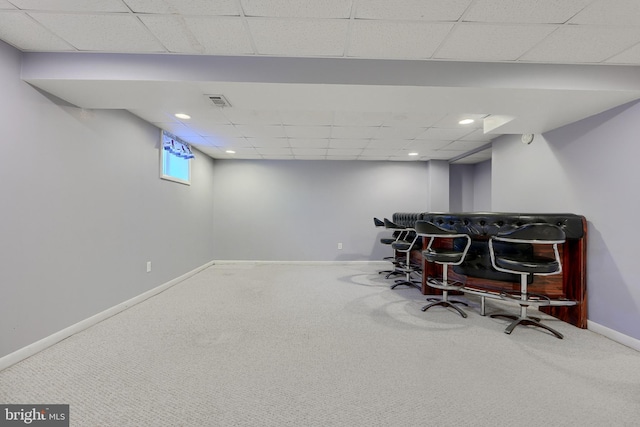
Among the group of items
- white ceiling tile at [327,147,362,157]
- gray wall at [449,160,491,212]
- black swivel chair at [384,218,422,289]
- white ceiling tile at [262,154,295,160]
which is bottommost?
black swivel chair at [384,218,422,289]

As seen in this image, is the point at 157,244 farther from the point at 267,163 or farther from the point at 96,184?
the point at 267,163

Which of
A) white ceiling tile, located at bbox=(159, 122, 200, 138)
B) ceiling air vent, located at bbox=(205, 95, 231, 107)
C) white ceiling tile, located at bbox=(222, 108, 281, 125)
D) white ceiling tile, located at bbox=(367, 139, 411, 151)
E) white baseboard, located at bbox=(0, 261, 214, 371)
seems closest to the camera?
white baseboard, located at bbox=(0, 261, 214, 371)

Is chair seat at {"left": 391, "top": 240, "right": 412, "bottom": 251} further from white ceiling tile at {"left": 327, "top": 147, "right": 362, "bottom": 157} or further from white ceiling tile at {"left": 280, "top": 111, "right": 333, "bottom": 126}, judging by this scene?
white ceiling tile at {"left": 280, "top": 111, "right": 333, "bottom": 126}

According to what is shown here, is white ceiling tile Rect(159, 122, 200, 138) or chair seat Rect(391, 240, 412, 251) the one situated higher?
white ceiling tile Rect(159, 122, 200, 138)

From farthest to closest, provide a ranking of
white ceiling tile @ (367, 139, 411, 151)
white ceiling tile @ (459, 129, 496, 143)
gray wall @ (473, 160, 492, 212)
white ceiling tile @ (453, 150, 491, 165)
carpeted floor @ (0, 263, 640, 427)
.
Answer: gray wall @ (473, 160, 492, 212)
white ceiling tile @ (453, 150, 491, 165)
white ceiling tile @ (367, 139, 411, 151)
white ceiling tile @ (459, 129, 496, 143)
carpeted floor @ (0, 263, 640, 427)

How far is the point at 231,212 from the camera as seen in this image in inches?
220

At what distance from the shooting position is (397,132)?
3666mm

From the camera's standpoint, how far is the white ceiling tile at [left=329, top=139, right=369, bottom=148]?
4.07 meters

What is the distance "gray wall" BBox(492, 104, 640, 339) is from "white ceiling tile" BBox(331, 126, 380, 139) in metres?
2.20

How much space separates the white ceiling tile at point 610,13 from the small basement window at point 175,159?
453 centimetres

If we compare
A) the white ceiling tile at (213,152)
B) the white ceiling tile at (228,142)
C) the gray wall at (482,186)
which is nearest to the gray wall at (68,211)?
the white ceiling tile at (228,142)

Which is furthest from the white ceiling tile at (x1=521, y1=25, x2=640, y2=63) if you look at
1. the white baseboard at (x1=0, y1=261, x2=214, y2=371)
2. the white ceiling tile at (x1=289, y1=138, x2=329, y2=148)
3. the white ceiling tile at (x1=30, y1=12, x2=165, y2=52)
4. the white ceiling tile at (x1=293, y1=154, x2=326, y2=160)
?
the white baseboard at (x1=0, y1=261, x2=214, y2=371)

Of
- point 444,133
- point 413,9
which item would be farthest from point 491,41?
point 444,133

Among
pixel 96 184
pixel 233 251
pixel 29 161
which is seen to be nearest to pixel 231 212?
pixel 233 251
